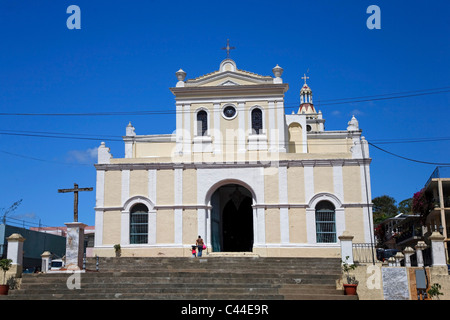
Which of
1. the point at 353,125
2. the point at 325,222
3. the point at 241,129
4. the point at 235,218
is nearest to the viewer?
the point at 325,222

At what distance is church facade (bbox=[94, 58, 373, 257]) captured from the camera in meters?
28.8

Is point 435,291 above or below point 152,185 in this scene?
below

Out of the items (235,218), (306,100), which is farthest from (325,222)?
(306,100)

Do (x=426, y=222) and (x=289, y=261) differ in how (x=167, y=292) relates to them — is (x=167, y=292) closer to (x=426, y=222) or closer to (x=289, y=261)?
(x=289, y=261)

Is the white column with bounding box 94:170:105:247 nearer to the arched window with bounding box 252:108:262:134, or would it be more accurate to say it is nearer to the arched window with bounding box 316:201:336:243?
the arched window with bounding box 252:108:262:134

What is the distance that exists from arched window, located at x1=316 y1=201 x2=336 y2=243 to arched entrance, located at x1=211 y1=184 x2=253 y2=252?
442cm

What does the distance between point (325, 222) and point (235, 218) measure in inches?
227

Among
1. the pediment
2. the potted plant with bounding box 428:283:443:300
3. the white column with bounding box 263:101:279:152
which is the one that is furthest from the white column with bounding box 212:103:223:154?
the potted plant with bounding box 428:283:443:300

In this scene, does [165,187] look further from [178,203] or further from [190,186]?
[190,186]

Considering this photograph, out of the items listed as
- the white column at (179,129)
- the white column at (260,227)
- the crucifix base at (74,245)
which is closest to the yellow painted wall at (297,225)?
the white column at (260,227)

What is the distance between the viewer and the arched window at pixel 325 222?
2869 centimetres

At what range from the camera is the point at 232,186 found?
3164 centimetres

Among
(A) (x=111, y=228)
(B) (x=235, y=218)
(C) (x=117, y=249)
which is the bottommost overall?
(C) (x=117, y=249)

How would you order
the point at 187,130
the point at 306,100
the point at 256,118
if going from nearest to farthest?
the point at 187,130, the point at 256,118, the point at 306,100
